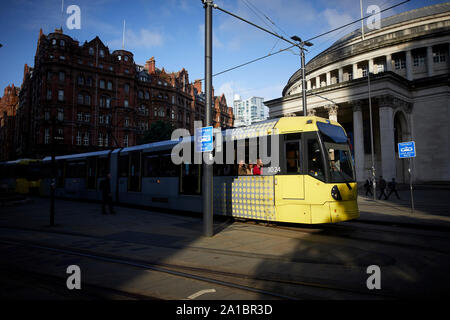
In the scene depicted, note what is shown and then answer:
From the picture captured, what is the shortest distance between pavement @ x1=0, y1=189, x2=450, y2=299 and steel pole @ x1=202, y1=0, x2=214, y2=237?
0.50 m

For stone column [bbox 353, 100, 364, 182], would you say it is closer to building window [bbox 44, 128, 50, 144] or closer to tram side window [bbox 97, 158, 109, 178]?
tram side window [bbox 97, 158, 109, 178]

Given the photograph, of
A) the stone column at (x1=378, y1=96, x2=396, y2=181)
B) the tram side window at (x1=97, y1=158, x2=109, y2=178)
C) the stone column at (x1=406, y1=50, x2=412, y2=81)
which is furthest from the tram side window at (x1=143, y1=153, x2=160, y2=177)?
the stone column at (x1=406, y1=50, x2=412, y2=81)

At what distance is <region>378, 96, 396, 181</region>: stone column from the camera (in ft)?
98.9

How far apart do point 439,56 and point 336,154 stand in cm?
4258

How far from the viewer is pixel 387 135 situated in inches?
1217

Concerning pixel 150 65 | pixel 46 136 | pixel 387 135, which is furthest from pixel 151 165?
pixel 150 65

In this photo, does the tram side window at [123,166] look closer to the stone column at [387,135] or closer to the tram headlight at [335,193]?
the tram headlight at [335,193]

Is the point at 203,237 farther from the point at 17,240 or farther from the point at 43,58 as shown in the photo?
the point at 43,58

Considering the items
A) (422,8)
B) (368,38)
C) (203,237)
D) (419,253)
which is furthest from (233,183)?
(422,8)

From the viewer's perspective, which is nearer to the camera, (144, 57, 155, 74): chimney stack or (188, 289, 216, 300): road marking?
(188, 289, 216, 300): road marking

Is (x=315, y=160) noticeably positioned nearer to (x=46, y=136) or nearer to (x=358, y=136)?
(x=358, y=136)

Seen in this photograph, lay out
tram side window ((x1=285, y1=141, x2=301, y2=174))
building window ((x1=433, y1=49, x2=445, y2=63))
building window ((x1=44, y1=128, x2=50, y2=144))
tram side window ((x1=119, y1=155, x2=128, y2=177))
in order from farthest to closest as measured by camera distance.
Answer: building window ((x1=44, y1=128, x2=50, y2=144))
building window ((x1=433, y1=49, x2=445, y2=63))
tram side window ((x1=119, y1=155, x2=128, y2=177))
tram side window ((x1=285, y1=141, x2=301, y2=174))
